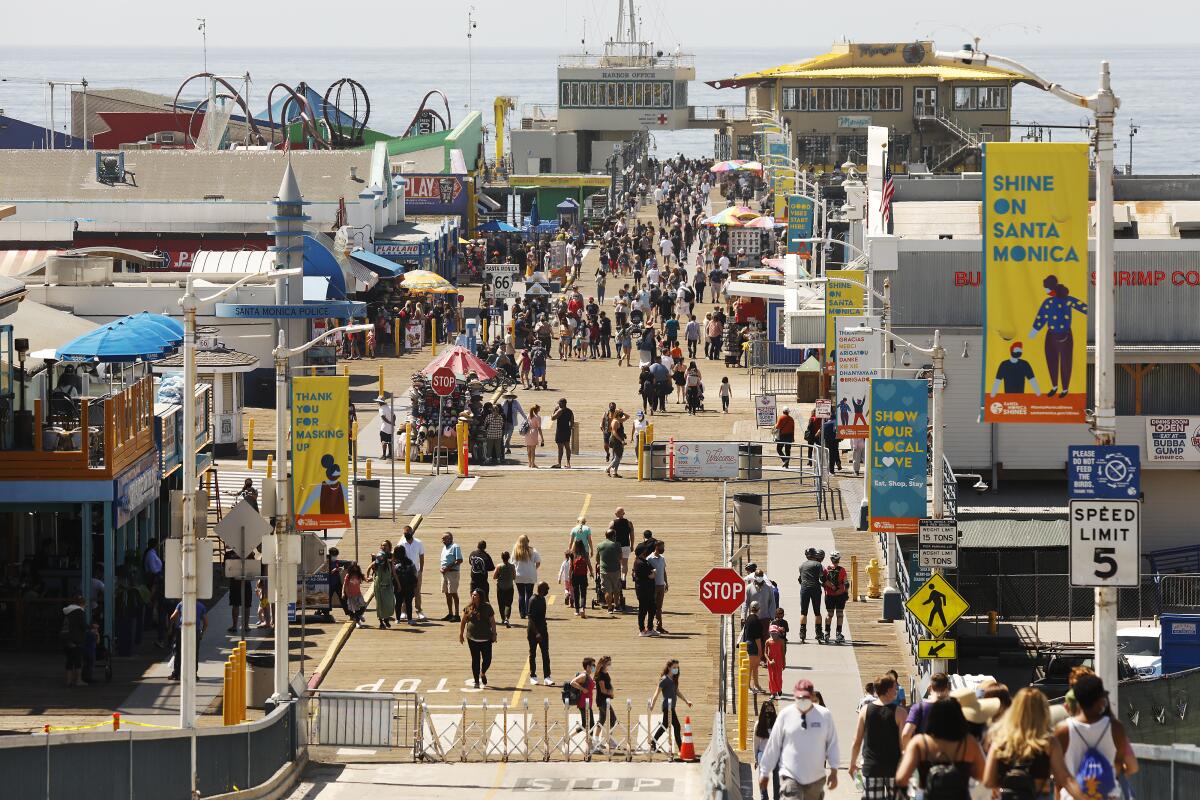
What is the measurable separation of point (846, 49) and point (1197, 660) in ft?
327

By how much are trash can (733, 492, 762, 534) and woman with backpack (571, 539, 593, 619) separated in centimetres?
583

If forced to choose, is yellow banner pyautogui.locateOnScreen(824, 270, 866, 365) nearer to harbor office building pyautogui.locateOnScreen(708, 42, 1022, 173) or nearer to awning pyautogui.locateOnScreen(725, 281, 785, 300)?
awning pyautogui.locateOnScreen(725, 281, 785, 300)

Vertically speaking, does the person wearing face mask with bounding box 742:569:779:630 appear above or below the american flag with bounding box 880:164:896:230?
below

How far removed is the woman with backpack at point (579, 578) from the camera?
3073cm

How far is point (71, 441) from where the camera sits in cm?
2873

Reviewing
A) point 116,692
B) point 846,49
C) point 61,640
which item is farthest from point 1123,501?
point 846,49

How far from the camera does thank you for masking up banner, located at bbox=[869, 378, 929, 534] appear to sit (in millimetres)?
29000

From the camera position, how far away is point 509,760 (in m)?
23.9

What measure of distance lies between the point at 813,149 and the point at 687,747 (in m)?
97.8

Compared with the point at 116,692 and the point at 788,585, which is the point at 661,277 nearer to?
the point at 788,585

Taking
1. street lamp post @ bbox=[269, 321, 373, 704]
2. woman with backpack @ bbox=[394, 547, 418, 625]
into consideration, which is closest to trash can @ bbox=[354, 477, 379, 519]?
woman with backpack @ bbox=[394, 547, 418, 625]

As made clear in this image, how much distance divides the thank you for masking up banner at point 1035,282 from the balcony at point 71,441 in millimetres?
12481

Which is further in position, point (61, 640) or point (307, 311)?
point (307, 311)

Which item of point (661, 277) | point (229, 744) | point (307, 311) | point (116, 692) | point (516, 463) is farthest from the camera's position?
point (661, 277)
